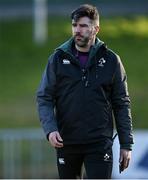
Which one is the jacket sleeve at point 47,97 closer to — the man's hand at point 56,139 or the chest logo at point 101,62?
the man's hand at point 56,139

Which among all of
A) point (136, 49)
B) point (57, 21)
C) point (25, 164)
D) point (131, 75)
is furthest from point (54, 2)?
point (25, 164)

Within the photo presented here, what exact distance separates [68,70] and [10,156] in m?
7.94

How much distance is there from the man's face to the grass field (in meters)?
12.3

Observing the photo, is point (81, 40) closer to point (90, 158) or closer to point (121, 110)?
point (121, 110)

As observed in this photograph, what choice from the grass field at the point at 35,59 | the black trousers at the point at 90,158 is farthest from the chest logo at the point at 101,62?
the grass field at the point at 35,59

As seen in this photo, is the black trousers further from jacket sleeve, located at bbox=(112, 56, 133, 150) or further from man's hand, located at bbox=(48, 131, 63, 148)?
man's hand, located at bbox=(48, 131, 63, 148)

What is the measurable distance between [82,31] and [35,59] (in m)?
18.4

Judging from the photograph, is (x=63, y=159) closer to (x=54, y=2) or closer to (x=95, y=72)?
(x=95, y=72)

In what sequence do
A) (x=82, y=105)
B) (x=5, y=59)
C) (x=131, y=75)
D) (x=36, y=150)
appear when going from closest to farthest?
(x=82, y=105)
(x=36, y=150)
(x=131, y=75)
(x=5, y=59)

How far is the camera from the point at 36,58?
25.6 metres

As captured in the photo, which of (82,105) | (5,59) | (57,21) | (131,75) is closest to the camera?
(82,105)

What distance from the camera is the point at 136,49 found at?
85.5ft

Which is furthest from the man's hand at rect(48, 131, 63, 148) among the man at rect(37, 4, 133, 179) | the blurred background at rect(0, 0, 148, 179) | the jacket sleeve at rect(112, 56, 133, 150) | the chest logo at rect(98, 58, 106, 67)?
the blurred background at rect(0, 0, 148, 179)

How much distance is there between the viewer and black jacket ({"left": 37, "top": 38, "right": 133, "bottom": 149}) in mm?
7227
